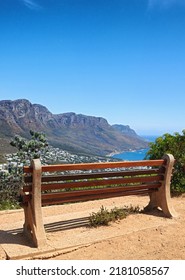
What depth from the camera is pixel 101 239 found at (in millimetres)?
5449

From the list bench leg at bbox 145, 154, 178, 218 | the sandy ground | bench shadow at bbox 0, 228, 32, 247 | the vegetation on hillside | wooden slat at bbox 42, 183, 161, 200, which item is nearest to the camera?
the sandy ground

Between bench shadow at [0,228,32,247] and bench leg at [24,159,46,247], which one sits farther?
bench shadow at [0,228,32,247]

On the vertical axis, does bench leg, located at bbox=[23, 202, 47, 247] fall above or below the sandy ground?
above

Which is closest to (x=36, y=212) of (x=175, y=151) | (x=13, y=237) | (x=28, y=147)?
(x=13, y=237)

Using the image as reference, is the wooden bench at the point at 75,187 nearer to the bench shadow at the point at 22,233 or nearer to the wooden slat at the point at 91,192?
the wooden slat at the point at 91,192

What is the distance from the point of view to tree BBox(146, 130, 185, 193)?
388 inches

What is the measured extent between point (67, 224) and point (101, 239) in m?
0.90

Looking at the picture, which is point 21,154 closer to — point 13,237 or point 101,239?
point 13,237

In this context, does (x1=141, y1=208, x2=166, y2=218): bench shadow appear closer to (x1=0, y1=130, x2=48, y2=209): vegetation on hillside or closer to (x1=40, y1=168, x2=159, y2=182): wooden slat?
(x1=40, y1=168, x2=159, y2=182): wooden slat

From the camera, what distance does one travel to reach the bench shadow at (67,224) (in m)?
5.86

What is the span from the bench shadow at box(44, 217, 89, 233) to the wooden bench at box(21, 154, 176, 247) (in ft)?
1.56

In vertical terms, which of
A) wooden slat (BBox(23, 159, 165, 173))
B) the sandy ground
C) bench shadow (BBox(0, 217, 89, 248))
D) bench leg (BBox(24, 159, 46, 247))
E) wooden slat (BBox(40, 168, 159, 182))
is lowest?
the sandy ground

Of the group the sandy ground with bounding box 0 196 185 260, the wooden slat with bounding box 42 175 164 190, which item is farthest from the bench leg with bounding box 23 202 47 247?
the wooden slat with bounding box 42 175 164 190
